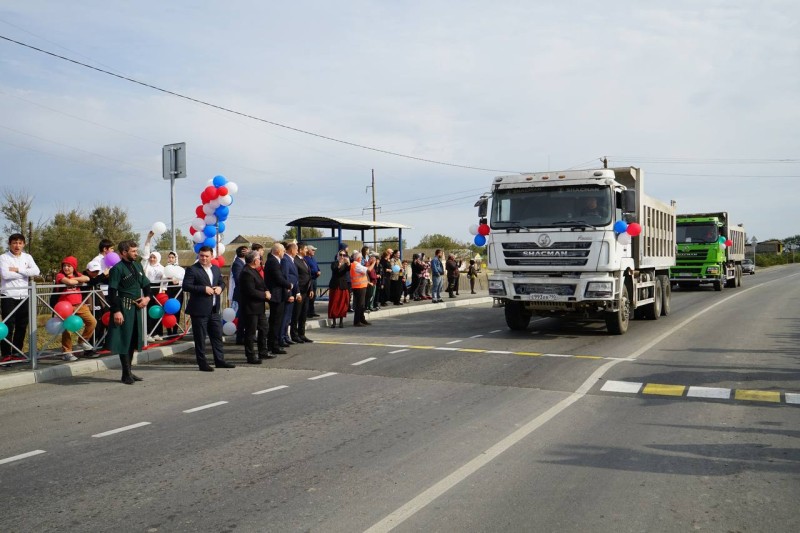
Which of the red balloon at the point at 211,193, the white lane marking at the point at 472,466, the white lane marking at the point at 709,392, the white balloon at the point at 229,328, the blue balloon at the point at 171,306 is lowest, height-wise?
the white lane marking at the point at 472,466

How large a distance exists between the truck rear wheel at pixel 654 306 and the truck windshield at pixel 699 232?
13.9 m

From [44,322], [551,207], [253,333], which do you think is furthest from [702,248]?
[44,322]

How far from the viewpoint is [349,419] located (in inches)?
269

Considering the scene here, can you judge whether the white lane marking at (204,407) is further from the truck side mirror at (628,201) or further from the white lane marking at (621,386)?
the truck side mirror at (628,201)

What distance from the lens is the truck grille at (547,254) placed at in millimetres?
12484

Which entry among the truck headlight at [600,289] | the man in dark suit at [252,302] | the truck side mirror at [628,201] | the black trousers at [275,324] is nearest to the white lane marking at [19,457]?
the man in dark suit at [252,302]

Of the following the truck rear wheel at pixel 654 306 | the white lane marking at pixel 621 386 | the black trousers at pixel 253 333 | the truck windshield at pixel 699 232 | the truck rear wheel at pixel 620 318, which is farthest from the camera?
the truck windshield at pixel 699 232

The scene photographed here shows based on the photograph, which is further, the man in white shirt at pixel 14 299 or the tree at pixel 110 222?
the tree at pixel 110 222

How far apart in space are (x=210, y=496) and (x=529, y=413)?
354cm

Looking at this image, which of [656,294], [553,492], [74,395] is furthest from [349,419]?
[656,294]

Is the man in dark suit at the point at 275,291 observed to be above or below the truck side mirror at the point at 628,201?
below

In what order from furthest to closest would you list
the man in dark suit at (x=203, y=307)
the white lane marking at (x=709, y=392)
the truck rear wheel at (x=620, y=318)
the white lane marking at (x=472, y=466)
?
the truck rear wheel at (x=620, y=318) < the man in dark suit at (x=203, y=307) < the white lane marking at (x=709, y=392) < the white lane marking at (x=472, y=466)

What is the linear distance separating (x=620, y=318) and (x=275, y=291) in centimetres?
681

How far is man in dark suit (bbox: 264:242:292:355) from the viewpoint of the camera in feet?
37.9
